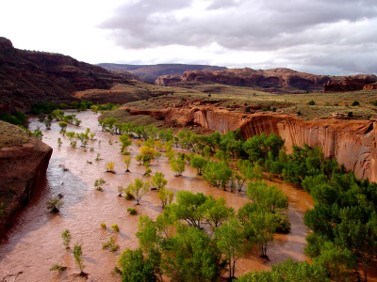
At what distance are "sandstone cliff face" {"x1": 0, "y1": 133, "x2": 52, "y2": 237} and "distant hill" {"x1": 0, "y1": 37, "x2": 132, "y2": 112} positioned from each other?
5243 centimetres

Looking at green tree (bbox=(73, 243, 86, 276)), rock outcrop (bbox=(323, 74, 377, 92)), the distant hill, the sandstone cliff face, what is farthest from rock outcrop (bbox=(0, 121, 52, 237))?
rock outcrop (bbox=(323, 74, 377, 92))

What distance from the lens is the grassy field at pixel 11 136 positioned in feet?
145

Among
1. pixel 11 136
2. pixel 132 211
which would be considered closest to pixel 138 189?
pixel 132 211

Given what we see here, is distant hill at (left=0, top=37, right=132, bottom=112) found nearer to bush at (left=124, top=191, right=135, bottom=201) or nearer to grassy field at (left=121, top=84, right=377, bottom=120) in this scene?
grassy field at (left=121, top=84, right=377, bottom=120)

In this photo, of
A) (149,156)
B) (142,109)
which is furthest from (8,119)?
(149,156)

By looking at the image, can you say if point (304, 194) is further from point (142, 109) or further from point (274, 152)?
point (142, 109)

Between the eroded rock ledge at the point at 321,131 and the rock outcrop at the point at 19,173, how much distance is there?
3730 centimetres

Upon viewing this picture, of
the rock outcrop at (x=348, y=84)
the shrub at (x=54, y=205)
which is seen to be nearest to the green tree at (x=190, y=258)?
the shrub at (x=54, y=205)

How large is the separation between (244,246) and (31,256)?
19103 millimetres

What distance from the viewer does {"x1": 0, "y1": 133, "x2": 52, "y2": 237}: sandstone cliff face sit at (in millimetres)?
36969

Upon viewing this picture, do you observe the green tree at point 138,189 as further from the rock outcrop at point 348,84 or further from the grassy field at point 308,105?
the rock outcrop at point 348,84

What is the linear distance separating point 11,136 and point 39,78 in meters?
108

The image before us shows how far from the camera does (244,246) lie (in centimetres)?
2611

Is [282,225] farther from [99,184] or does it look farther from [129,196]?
[99,184]
